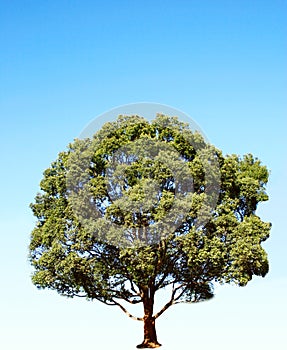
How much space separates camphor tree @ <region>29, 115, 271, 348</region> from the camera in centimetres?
1986

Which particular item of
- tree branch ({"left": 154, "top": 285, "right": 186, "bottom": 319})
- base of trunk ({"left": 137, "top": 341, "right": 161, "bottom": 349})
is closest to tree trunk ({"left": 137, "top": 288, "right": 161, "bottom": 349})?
base of trunk ({"left": 137, "top": 341, "right": 161, "bottom": 349})

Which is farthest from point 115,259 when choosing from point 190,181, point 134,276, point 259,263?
point 259,263

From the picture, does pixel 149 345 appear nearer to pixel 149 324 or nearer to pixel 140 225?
pixel 149 324

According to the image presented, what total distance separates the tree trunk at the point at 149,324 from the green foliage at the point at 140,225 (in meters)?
0.33

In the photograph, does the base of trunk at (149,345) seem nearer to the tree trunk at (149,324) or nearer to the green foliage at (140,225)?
the tree trunk at (149,324)

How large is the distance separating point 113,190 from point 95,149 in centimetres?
209

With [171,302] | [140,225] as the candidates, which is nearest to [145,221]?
[140,225]

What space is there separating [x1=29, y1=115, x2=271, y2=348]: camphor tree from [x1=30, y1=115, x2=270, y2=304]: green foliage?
4 centimetres

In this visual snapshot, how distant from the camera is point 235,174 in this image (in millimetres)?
22328

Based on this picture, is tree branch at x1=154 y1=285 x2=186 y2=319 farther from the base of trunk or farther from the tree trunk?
the base of trunk

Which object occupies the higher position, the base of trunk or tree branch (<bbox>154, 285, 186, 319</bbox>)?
tree branch (<bbox>154, 285, 186, 319</bbox>)

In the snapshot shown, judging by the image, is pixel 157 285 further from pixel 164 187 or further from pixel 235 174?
pixel 235 174

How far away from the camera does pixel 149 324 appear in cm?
2119

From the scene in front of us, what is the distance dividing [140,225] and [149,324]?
448 centimetres
